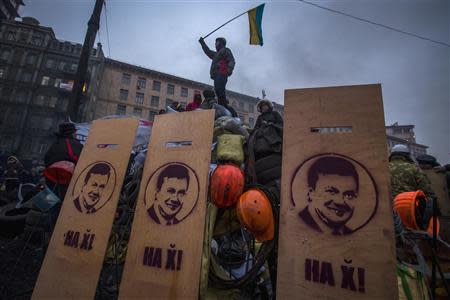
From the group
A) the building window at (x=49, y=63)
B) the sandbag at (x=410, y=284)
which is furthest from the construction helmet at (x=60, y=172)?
the building window at (x=49, y=63)

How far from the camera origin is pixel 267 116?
117 inches

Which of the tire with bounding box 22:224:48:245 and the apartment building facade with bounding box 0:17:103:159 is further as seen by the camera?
the apartment building facade with bounding box 0:17:103:159

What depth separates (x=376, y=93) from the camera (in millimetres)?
1858

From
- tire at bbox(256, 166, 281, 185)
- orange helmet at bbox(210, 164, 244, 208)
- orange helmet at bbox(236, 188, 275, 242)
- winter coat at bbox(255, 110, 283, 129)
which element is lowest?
orange helmet at bbox(236, 188, 275, 242)

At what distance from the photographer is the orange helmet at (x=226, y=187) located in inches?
84.0

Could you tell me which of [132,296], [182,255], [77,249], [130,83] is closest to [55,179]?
[77,249]

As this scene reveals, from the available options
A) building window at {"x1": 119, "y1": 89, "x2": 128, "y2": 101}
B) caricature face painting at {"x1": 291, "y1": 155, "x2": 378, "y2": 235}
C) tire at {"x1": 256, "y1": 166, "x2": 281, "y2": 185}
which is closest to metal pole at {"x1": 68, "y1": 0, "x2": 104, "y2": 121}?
tire at {"x1": 256, "y1": 166, "x2": 281, "y2": 185}

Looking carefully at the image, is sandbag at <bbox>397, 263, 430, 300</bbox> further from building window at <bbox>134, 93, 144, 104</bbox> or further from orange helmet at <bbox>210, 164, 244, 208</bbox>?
building window at <bbox>134, 93, 144, 104</bbox>

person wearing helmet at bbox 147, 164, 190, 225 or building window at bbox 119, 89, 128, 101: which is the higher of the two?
building window at bbox 119, 89, 128, 101

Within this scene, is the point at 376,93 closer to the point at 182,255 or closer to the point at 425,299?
the point at 425,299

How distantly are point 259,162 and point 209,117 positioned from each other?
0.73m

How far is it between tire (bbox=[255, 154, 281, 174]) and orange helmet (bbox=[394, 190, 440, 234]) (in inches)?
45.0

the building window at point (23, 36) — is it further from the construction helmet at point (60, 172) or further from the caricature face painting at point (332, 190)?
the caricature face painting at point (332, 190)

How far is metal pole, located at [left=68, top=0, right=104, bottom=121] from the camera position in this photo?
5.58m
